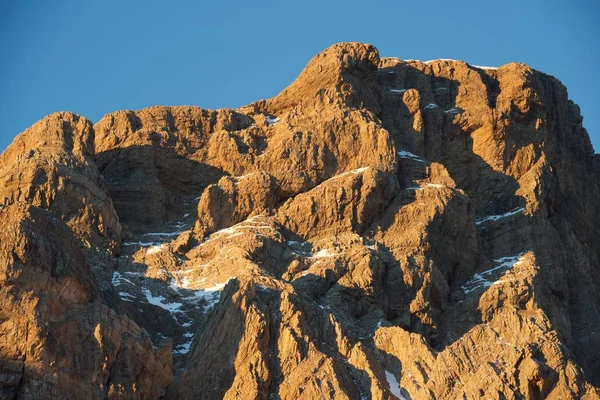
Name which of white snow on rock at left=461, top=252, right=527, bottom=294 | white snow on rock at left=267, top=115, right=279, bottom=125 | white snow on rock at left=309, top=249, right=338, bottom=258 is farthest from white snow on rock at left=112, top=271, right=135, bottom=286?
white snow on rock at left=461, top=252, right=527, bottom=294

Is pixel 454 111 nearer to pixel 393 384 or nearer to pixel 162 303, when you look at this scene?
pixel 162 303

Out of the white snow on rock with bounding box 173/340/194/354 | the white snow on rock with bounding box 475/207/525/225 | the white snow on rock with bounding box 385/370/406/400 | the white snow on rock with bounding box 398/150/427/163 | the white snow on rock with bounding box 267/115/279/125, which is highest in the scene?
the white snow on rock with bounding box 267/115/279/125

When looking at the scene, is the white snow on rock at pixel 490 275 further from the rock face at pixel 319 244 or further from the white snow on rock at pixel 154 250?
the white snow on rock at pixel 154 250

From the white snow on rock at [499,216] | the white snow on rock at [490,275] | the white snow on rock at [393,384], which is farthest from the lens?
the white snow on rock at [499,216]

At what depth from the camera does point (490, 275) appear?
118 metres

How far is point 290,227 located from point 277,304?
15.0 meters

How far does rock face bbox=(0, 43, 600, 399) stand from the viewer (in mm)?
97312

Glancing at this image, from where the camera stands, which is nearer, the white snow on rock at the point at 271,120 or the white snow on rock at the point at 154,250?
the white snow on rock at the point at 154,250

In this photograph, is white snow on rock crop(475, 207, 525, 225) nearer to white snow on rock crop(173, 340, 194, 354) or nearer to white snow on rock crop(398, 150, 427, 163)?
white snow on rock crop(398, 150, 427, 163)

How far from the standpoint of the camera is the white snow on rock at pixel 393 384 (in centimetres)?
10012

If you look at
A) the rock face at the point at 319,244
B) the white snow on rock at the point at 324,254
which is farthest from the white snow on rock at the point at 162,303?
the white snow on rock at the point at 324,254

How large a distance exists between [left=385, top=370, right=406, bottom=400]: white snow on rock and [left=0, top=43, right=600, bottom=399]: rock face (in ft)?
0.60

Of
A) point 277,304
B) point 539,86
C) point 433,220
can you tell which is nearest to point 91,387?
point 277,304

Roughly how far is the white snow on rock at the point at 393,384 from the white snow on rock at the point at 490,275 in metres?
15.4
